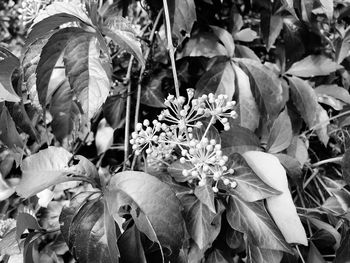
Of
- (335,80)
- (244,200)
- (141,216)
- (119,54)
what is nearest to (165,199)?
(141,216)

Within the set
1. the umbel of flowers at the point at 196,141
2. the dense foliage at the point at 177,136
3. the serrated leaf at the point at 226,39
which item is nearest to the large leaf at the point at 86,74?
the dense foliage at the point at 177,136

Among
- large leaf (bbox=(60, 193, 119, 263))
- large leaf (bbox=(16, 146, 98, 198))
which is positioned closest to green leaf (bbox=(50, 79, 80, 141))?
large leaf (bbox=(16, 146, 98, 198))

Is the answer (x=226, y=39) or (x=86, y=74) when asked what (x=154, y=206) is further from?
(x=226, y=39)

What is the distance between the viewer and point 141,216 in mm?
765

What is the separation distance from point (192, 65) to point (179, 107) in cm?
50

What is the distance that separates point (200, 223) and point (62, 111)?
1.52ft

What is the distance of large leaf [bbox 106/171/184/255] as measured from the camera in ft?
2.38

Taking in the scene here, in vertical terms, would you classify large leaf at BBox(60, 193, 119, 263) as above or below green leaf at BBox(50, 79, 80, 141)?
below

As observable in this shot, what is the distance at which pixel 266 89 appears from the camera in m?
1.08

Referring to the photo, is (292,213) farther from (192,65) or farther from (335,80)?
(335,80)

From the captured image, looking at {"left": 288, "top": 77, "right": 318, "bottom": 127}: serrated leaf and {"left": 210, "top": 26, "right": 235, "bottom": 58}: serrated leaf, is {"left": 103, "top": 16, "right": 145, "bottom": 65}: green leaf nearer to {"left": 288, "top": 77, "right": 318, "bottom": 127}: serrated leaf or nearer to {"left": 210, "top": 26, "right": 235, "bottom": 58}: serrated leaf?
{"left": 210, "top": 26, "right": 235, "bottom": 58}: serrated leaf

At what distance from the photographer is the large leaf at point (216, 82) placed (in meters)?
1.06

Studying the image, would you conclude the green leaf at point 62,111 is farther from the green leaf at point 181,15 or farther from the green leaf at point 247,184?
the green leaf at point 247,184

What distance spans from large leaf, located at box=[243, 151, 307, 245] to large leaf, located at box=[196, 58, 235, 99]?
0.90 ft
